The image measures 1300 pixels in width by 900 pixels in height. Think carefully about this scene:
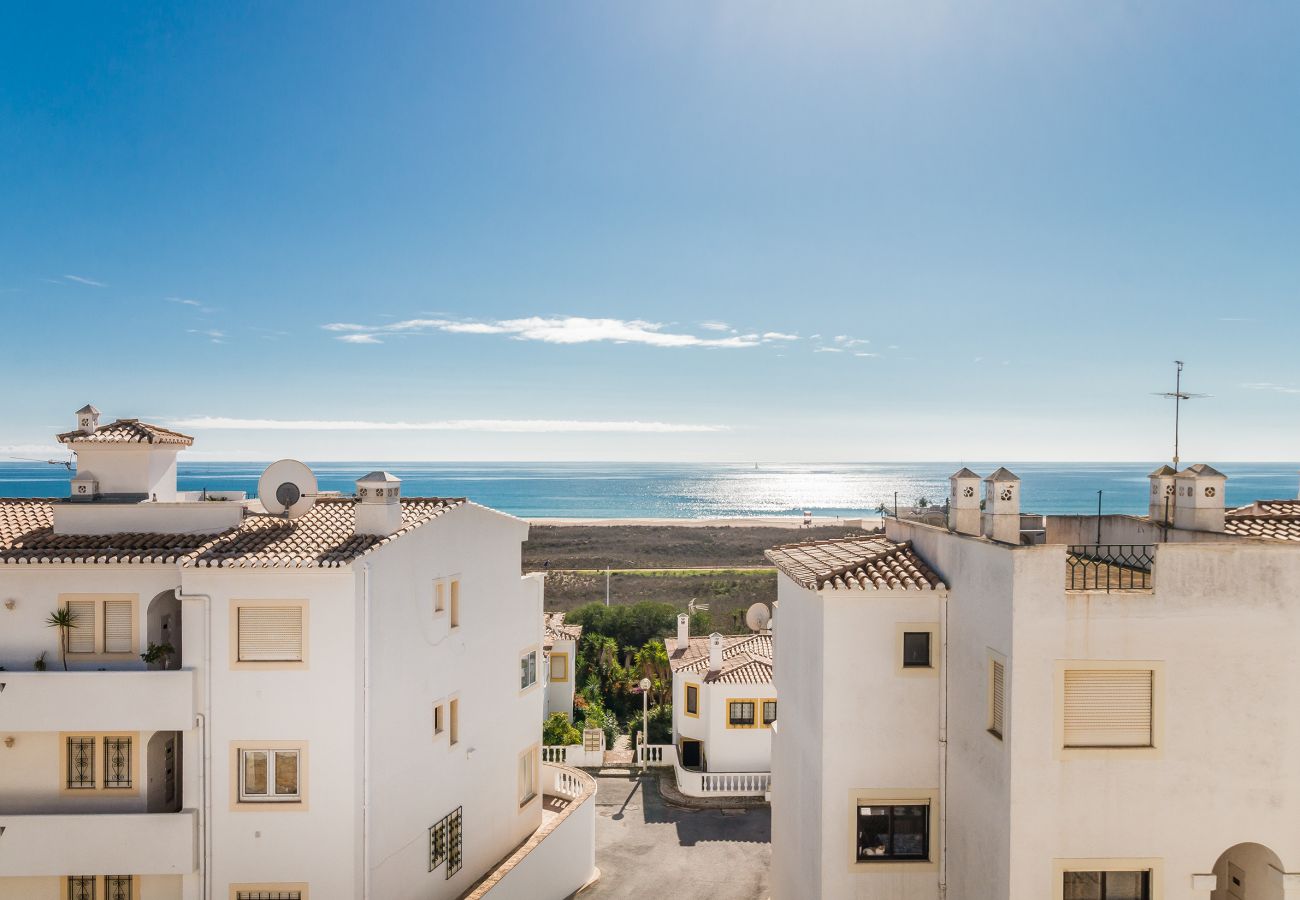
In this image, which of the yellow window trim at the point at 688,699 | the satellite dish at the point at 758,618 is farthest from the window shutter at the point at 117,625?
the satellite dish at the point at 758,618

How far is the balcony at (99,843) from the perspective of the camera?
1752 cm

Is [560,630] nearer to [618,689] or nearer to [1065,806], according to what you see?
[618,689]

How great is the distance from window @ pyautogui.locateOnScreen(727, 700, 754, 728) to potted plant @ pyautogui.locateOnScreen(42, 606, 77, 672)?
78.5 feet

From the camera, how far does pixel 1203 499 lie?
15.5 metres

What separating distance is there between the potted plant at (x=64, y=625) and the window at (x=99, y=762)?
76.9 inches

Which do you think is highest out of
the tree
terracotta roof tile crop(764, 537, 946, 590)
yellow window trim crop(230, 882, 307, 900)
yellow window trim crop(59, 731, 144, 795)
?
terracotta roof tile crop(764, 537, 946, 590)

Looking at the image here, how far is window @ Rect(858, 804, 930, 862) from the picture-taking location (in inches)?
622

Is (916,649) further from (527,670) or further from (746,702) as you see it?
(746,702)

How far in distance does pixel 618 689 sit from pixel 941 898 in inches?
1186

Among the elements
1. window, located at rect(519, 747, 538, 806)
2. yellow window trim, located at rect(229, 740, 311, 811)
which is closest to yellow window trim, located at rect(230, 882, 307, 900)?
yellow window trim, located at rect(229, 740, 311, 811)

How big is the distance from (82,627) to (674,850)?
64.7 feet

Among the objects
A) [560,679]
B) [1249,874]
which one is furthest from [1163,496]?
[560,679]

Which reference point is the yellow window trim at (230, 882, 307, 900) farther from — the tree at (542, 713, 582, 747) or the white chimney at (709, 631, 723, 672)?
the white chimney at (709, 631, 723, 672)

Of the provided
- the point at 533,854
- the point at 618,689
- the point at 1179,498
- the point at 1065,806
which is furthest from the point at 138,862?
the point at 618,689
